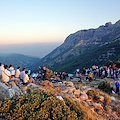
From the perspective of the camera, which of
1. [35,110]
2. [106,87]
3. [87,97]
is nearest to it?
[35,110]

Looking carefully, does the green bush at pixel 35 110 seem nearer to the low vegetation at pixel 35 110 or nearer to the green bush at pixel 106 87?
the low vegetation at pixel 35 110

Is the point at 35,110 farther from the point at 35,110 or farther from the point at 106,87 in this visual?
the point at 106,87

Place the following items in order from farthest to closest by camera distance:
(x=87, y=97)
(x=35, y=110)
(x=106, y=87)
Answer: (x=106, y=87)
(x=87, y=97)
(x=35, y=110)

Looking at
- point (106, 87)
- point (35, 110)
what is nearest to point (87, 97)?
point (35, 110)

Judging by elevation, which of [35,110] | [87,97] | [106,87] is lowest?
[106,87]

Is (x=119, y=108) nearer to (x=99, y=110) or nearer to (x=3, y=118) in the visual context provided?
(x=99, y=110)

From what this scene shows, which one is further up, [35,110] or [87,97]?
[35,110]

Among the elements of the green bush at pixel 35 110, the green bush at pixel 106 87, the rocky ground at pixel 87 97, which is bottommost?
the green bush at pixel 106 87

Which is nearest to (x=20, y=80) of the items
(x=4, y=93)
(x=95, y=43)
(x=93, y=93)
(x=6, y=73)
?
(x=6, y=73)

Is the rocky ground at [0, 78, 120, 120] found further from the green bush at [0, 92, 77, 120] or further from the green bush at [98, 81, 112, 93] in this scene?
the green bush at [98, 81, 112, 93]

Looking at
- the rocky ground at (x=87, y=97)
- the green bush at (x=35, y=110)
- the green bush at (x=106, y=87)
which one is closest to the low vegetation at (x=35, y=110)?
the green bush at (x=35, y=110)

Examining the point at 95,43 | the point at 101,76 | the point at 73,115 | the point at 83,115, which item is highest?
the point at 95,43

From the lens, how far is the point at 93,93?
8.05 metres

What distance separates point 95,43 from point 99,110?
117 metres
